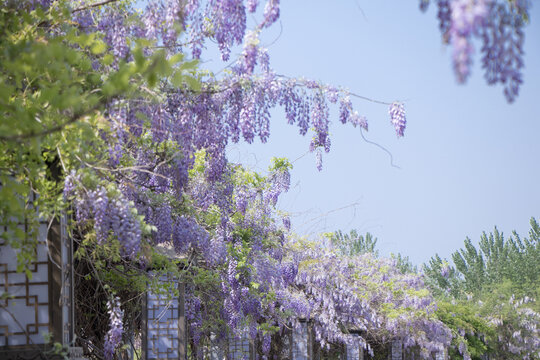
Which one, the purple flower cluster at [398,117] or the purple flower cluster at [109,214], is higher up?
the purple flower cluster at [398,117]

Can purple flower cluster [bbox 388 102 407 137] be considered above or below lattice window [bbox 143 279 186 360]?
above

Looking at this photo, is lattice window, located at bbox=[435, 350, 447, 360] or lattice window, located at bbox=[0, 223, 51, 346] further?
lattice window, located at bbox=[435, 350, 447, 360]

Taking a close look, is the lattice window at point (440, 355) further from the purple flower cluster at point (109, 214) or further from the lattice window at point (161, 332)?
the purple flower cluster at point (109, 214)

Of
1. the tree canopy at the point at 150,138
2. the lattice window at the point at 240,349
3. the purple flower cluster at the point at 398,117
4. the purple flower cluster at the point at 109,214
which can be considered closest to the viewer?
the tree canopy at the point at 150,138

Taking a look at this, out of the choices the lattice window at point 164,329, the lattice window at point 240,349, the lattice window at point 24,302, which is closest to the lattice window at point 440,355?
the lattice window at point 240,349

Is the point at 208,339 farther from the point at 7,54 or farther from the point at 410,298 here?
the point at 7,54

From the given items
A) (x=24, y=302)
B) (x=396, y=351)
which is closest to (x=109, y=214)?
(x=24, y=302)

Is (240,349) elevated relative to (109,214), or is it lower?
lower

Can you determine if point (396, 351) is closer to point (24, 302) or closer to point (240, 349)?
point (240, 349)

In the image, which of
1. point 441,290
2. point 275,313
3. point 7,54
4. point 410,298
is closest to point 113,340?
point 7,54

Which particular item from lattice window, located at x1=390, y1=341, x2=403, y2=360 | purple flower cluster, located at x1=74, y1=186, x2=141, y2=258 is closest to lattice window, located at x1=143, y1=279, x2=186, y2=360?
purple flower cluster, located at x1=74, y1=186, x2=141, y2=258

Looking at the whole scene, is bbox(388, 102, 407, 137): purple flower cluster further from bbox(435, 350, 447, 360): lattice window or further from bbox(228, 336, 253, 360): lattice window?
bbox(435, 350, 447, 360): lattice window

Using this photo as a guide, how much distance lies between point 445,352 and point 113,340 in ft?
44.5

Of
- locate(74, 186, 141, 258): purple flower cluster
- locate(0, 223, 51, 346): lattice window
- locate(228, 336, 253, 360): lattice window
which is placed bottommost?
locate(228, 336, 253, 360): lattice window
